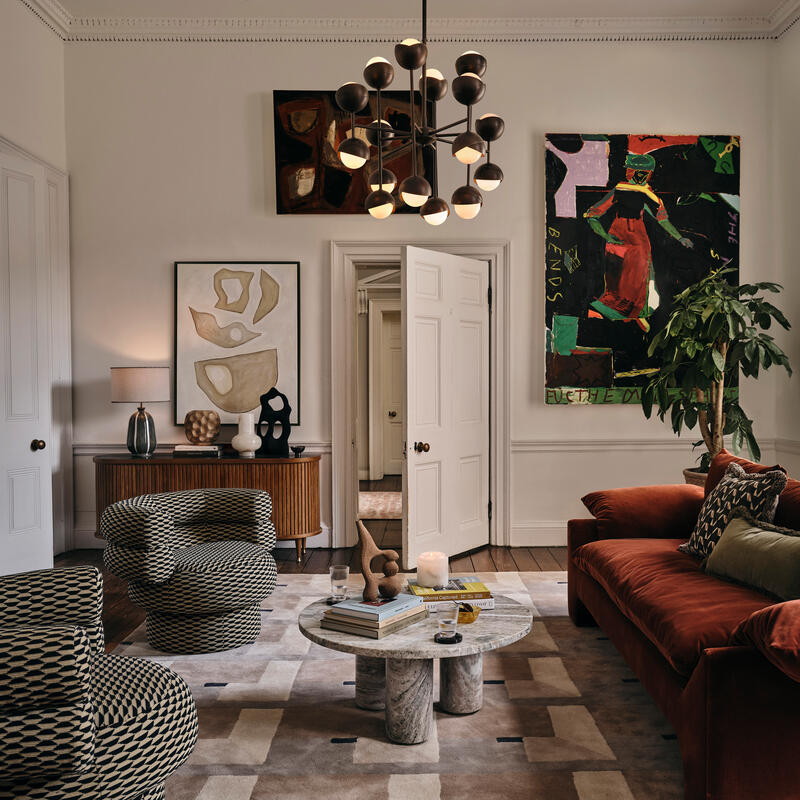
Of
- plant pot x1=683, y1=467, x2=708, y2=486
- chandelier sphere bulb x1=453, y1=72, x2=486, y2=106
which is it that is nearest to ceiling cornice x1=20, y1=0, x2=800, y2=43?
chandelier sphere bulb x1=453, y1=72, x2=486, y2=106

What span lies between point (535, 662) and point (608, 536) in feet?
2.41

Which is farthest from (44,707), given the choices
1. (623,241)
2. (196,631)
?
(623,241)

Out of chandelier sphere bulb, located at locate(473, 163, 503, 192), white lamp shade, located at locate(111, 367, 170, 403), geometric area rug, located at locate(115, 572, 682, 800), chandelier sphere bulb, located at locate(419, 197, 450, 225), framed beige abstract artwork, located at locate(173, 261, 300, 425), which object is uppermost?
chandelier sphere bulb, located at locate(473, 163, 503, 192)

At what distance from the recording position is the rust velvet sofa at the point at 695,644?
1.95 m

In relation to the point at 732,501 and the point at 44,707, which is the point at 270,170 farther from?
the point at 44,707

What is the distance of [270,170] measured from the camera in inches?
212

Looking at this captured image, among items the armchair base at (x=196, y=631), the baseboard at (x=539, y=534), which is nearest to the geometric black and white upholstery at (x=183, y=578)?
the armchair base at (x=196, y=631)

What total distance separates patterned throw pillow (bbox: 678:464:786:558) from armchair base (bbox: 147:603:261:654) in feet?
6.37

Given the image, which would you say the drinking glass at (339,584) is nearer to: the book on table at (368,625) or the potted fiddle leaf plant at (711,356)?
the book on table at (368,625)

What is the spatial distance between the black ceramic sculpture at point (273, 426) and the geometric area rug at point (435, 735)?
1.80 meters

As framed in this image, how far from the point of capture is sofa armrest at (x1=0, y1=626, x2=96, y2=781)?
5.12 feet

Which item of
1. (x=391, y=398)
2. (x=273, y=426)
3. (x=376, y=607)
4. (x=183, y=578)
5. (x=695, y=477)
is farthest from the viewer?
(x=391, y=398)

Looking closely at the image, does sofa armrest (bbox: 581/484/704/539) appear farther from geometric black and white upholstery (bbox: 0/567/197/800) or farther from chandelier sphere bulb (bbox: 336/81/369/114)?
geometric black and white upholstery (bbox: 0/567/197/800)

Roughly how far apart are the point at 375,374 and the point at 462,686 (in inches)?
273
